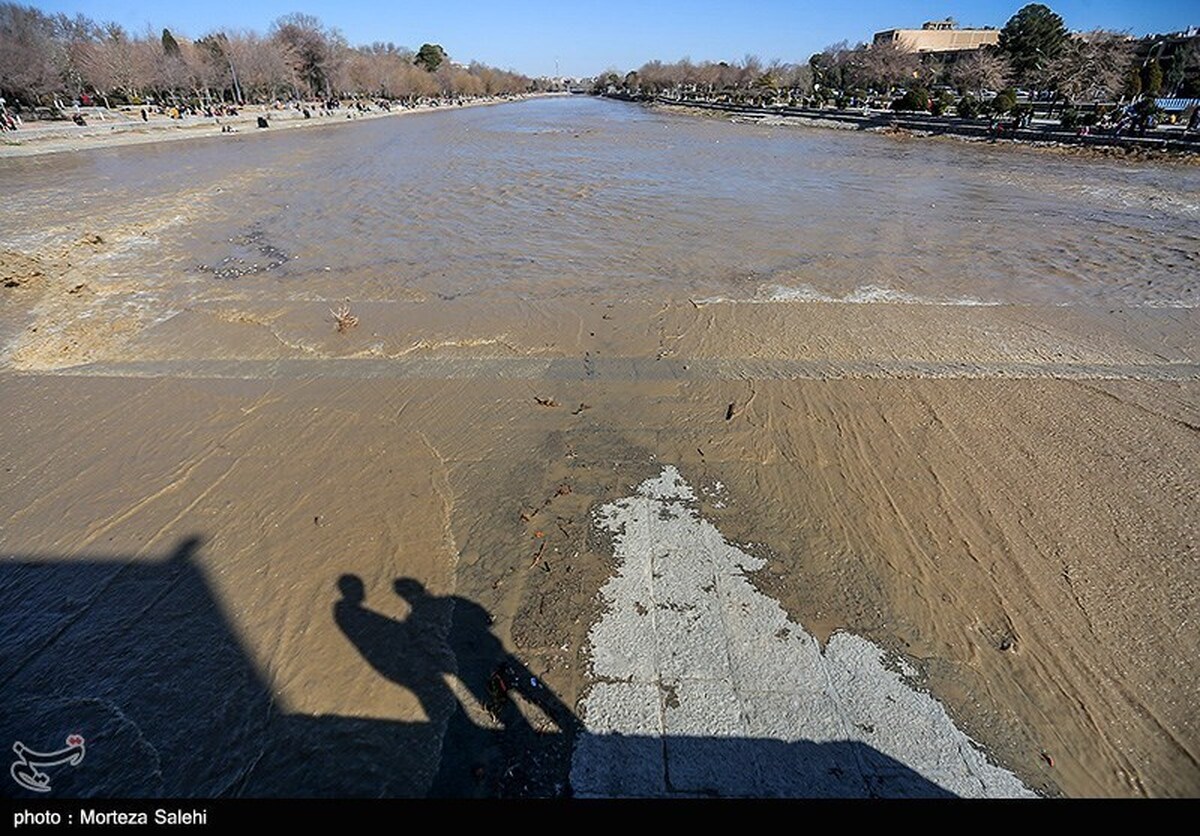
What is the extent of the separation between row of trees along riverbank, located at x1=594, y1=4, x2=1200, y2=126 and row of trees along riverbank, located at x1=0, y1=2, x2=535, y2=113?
62.3m

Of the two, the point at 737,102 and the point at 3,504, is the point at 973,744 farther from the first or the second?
the point at 737,102

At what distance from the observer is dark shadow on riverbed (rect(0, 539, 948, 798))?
3164 millimetres

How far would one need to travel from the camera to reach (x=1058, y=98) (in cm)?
4753

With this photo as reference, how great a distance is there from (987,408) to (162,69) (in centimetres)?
8262

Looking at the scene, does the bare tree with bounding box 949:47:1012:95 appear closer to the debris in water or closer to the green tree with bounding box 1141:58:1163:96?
the green tree with bounding box 1141:58:1163:96

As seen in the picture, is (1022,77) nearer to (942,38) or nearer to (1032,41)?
(1032,41)

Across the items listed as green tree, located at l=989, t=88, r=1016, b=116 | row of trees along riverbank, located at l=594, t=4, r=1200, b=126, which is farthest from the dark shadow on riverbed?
green tree, located at l=989, t=88, r=1016, b=116

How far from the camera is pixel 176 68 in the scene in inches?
2411

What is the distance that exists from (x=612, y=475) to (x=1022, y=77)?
76683mm

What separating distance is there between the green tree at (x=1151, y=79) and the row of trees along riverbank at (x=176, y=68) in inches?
3238

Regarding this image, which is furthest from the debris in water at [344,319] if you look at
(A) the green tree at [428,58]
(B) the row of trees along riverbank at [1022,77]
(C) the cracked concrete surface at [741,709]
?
(A) the green tree at [428,58]

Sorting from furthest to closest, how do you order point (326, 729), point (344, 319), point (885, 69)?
1. point (885, 69)
2. point (344, 319)
3. point (326, 729)

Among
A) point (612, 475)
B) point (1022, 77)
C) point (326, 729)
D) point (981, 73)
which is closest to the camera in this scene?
point (326, 729)

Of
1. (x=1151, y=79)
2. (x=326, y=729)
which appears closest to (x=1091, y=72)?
(x=1151, y=79)
